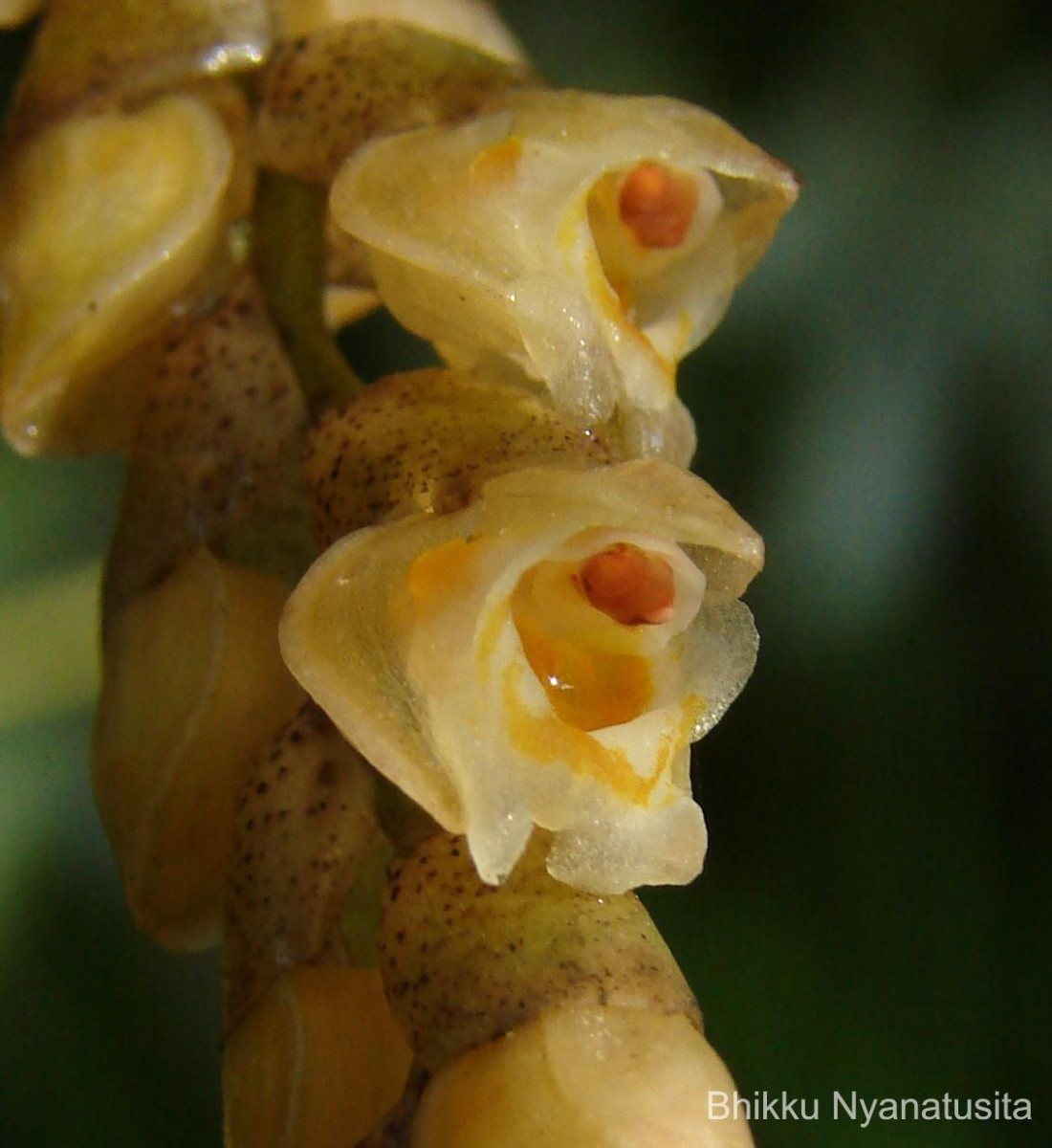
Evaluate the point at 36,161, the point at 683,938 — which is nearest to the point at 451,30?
the point at 36,161

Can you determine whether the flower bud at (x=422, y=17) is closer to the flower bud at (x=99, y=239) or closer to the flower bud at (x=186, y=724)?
the flower bud at (x=99, y=239)

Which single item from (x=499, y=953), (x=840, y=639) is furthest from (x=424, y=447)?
(x=840, y=639)

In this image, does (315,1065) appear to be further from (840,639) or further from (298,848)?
(840,639)

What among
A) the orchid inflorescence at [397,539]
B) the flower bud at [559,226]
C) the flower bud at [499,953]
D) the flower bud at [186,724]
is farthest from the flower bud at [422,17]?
the flower bud at [499,953]

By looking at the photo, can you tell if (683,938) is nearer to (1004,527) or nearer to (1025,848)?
(1025,848)

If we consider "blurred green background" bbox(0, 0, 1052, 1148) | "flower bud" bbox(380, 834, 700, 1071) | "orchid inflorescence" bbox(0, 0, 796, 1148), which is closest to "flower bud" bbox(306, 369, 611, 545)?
"orchid inflorescence" bbox(0, 0, 796, 1148)

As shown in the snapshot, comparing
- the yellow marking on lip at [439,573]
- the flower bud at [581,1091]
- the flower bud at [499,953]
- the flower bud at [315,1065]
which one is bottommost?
the flower bud at [315,1065]
